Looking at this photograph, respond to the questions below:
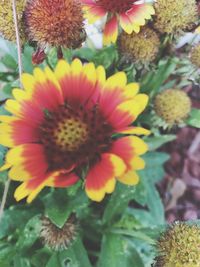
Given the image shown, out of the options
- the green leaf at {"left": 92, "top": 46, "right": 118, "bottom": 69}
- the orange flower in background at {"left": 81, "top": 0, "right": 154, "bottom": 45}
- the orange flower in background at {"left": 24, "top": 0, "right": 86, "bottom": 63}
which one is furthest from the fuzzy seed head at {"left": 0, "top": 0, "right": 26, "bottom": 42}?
the green leaf at {"left": 92, "top": 46, "right": 118, "bottom": 69}

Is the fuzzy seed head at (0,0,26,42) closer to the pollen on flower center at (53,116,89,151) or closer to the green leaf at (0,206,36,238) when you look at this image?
the pollen on flower center at (53,116,89,151)

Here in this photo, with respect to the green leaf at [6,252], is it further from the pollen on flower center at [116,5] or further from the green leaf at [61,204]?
the pollen on flower center at [116,5]

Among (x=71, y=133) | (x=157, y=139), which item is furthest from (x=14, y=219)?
(x=157, y=139)

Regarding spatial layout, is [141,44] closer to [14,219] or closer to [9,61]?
[9,61]

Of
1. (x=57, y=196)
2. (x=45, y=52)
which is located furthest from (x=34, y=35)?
(x=57, y=196)

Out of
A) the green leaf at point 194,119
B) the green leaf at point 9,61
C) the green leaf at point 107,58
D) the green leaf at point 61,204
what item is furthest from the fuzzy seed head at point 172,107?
the green leaf at point 9,61

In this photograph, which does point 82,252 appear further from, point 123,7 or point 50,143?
point 123,7
